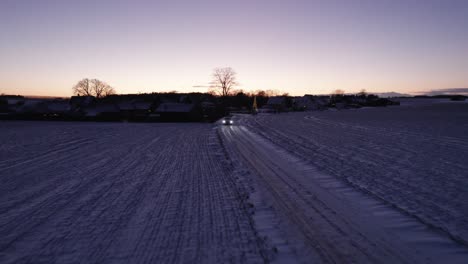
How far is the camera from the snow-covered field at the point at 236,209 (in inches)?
222

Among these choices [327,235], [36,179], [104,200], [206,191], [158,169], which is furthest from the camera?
[158,169]

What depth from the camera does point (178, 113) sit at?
5281 cm

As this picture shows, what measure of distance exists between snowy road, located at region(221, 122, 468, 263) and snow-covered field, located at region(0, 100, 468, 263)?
0.02 meters

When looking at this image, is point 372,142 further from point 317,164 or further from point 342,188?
point 342,188

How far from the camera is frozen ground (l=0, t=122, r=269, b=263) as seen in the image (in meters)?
5.66

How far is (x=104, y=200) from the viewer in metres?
8.86

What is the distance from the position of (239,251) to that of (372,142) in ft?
58.7

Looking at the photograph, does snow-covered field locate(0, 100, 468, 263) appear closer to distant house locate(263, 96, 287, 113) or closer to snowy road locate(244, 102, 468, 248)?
snowy road locate(244, 102, 468, 248)

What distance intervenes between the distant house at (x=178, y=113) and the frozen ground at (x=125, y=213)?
37.9 metres

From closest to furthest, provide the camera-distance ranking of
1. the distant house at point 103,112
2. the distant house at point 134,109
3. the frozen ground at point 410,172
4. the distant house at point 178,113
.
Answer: the frozen ground at point 410,172 → the distant house at point 178,113 → the distant house at point 103,112 → the distant house at point 134,109

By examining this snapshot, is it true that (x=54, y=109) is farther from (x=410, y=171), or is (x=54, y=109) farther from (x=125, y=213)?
(x=410, y=171)

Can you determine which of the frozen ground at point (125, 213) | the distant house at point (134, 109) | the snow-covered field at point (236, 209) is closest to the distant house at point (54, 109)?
the distant house at point (134, 109)

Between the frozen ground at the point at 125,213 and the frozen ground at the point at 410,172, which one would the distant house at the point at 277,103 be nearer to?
the frozen ground at the point at 410,172

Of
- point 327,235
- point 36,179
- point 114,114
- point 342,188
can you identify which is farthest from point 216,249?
point 114,114
